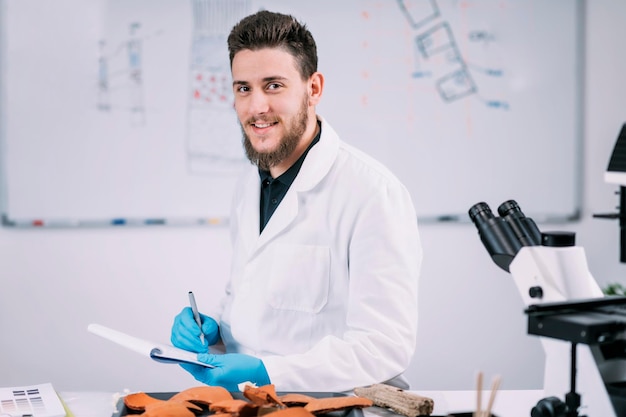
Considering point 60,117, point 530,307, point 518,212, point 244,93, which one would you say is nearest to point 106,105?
point 60,117

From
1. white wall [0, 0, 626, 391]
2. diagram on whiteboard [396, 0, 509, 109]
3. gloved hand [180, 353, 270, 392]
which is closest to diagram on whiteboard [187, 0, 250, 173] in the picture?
white wall [0, 0, 626, 391]

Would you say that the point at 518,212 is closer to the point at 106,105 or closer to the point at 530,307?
the point at 530,307

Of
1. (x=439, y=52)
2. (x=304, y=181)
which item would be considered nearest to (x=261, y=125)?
(x=304, y=181)

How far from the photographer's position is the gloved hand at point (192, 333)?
5.70 feet

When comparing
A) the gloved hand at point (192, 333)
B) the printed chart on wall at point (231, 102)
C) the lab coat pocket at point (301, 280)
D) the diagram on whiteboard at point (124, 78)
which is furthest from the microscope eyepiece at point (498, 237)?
the diagram on whiteboard at point (124, 78)

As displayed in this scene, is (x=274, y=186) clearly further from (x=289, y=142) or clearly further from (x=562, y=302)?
→ (x=562, y=302)

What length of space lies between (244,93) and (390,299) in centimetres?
59

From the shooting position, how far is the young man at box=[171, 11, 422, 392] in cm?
153

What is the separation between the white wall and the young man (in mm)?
1087

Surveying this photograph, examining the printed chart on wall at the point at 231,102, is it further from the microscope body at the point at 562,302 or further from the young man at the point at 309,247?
the microscope body at the point at 562,302

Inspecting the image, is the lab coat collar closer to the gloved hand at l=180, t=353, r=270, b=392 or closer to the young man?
the young man

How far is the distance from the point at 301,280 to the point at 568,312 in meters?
0.67

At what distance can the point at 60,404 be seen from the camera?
135 cm

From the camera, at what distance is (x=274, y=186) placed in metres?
1.85
